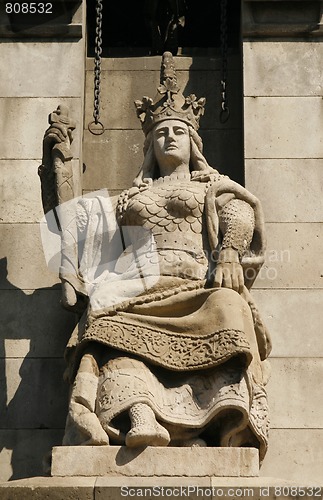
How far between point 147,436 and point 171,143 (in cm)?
336

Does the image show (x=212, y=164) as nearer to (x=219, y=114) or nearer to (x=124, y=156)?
(x=219, y=114)

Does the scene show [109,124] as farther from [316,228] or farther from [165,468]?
[165,468]

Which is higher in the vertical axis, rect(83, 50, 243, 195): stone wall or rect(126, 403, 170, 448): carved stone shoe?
rect(83, 50, 243, 195): stone wall

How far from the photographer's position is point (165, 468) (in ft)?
35.8

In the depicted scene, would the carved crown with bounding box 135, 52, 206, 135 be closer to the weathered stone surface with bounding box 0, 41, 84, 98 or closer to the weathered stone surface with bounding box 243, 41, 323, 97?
the weathered stone surface with bounding box 243, 41, 323, 97

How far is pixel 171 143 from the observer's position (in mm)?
13289

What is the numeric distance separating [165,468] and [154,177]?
3.51 metres

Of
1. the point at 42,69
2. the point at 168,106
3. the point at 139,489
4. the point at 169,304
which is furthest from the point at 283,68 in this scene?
the point at 139,489

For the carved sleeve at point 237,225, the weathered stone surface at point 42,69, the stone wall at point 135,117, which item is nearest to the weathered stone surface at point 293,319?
the carved sleeve at point 237,225

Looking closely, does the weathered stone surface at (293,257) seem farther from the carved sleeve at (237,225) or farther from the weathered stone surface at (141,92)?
the weathered stone surface at (141,92)

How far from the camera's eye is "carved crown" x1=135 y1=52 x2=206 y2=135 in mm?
13461

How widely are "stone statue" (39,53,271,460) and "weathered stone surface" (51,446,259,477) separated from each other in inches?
4.5

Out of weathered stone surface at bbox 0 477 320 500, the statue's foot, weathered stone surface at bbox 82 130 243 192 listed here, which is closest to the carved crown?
weathered stone surface at bbox 82 130 243 192

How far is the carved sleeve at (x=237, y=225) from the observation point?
1252cm
